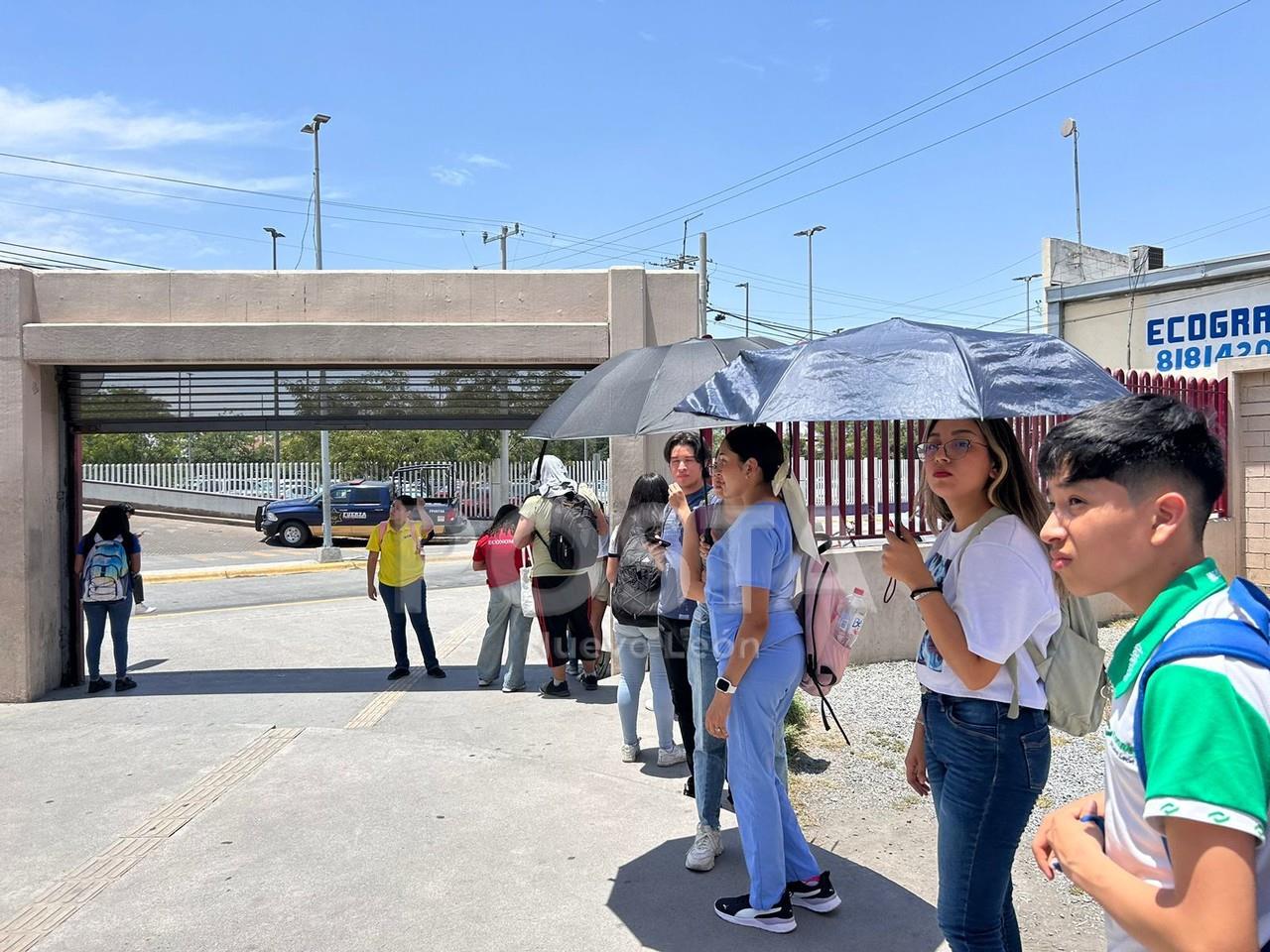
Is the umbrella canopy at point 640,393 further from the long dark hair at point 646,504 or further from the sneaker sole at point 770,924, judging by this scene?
the sneaker sole at point 770,924

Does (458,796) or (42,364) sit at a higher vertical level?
(42,364)

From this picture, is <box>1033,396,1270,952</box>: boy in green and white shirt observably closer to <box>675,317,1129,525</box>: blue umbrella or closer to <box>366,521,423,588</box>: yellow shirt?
<box>675,317,1129,525</box>: blue umbrella

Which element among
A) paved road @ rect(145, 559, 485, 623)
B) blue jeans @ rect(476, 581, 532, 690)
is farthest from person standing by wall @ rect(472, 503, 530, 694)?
paved road @ rect(145, 559, 485, 623)

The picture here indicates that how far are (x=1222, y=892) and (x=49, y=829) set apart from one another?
17.5ft

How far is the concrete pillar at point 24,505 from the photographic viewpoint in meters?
7.61

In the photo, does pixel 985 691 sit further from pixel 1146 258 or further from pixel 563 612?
pixel 1146 258

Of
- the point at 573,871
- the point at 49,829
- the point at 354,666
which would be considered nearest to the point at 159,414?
the point at 354,666

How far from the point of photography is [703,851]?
4262 mm

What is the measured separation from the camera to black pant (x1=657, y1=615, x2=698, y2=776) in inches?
196

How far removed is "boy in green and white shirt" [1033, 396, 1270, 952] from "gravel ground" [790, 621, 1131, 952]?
2626 millimetres

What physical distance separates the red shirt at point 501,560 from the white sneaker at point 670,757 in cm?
241

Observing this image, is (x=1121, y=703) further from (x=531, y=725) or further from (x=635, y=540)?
(x=531, y=725)

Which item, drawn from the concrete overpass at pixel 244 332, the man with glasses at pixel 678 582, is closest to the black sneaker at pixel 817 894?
the man with glasses at pixel 678 582

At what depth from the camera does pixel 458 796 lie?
525 cm
